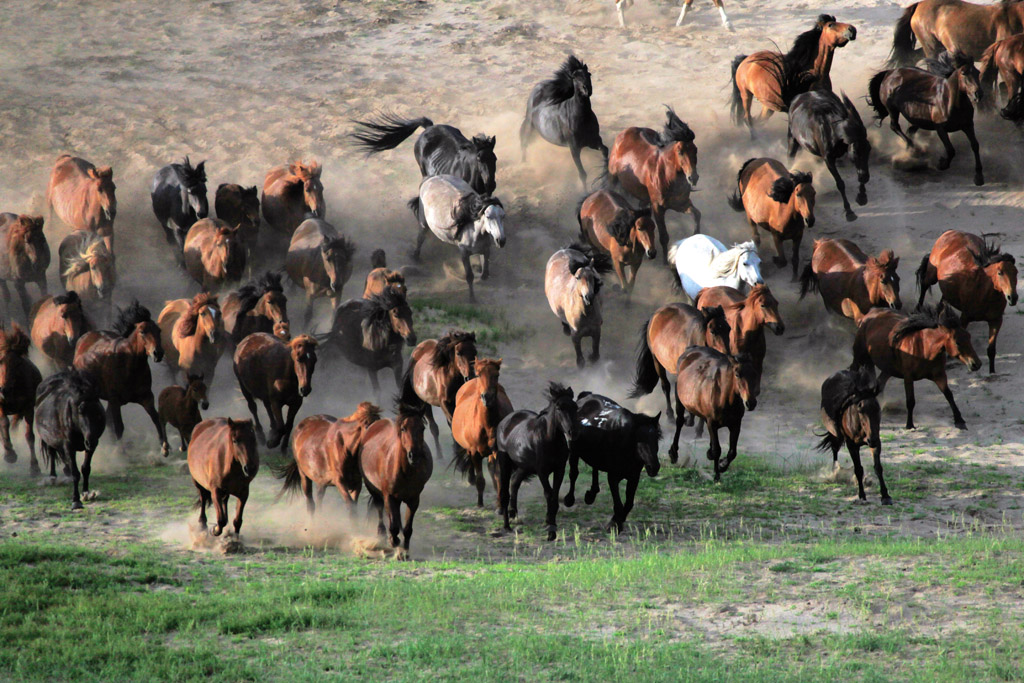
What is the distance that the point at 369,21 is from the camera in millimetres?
27203

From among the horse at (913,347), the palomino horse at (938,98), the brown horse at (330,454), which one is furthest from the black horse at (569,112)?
the brown horse at (330,454)

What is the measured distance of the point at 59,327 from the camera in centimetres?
1532

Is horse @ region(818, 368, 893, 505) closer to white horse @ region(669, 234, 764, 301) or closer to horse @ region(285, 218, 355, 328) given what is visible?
white horse @ region(669, 234, 764, 301)

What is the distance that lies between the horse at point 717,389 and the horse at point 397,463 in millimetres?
3603

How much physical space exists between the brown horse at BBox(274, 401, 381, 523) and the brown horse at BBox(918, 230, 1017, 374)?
8294 millimetres

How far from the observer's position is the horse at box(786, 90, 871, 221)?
19.2 metres

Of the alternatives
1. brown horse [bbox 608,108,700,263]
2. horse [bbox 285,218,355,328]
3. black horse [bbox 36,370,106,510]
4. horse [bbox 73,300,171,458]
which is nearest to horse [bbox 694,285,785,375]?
brown horse [bbox 608,108,700,263]

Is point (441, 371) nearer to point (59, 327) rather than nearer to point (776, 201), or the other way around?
point (59, 327)

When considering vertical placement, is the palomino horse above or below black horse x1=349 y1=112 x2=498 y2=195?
above

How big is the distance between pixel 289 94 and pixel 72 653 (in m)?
16.9

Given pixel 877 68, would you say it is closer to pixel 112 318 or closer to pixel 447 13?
pixel 447 13

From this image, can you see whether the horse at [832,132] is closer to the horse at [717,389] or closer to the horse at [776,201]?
the horse at [776,201]

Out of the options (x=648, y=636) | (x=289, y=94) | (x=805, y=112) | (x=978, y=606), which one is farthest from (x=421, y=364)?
(x=289, y=94)

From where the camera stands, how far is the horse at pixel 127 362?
14.2m
